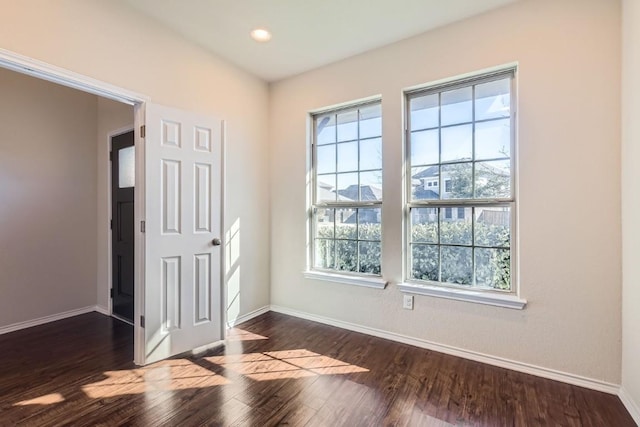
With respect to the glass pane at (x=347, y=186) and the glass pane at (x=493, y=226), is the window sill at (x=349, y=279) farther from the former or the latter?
the glass pane at (x=493, y=226)

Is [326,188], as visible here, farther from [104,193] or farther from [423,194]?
[104,193]

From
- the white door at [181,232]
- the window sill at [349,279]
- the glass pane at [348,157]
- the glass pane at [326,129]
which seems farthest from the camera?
the glass pane at [326,129]

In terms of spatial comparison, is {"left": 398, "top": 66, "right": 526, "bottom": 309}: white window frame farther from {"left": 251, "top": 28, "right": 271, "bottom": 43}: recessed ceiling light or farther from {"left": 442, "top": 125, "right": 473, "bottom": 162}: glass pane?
{"left": 251, "top": 28, "right": 271, "bottom": 43}: recessed ceiling light

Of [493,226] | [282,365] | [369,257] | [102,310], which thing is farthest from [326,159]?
[102,310]

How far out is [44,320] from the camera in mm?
3307

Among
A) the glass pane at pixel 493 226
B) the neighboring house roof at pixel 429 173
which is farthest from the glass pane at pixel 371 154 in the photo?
the glass pane at pixel 493 226

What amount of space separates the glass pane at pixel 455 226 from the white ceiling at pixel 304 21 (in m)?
1.57

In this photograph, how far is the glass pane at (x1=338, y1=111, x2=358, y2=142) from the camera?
317 cm

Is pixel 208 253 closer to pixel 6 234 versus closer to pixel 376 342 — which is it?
pixel 376 342

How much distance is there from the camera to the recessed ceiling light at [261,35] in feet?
8.67

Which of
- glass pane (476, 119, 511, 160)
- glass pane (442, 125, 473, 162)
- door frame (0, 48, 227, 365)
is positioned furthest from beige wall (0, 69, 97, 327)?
glass pane (476, 119, 511, 160)

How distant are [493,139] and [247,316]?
2933 millimetres

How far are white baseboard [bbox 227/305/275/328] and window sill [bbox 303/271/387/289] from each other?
69cm

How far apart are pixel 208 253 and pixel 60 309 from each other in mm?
2150
